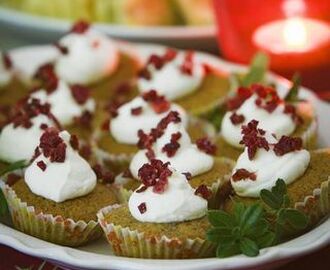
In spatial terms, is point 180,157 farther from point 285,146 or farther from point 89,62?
point 89,62

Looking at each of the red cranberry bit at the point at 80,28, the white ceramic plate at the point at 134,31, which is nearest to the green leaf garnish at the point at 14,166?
the red cranberry bit at the point at 80,28

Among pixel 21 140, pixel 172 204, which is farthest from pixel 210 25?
pixel 172 204

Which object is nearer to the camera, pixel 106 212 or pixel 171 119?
pixel 106 212

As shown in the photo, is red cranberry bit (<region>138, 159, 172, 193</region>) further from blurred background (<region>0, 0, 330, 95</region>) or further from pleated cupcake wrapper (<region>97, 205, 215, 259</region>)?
blurred background (<region>0, 0, 330, 95</region>)

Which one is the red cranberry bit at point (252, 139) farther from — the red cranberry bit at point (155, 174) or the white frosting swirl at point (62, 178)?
the white frosting swirl at point (62, 178)

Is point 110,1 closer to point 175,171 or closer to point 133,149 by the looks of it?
point 133,149

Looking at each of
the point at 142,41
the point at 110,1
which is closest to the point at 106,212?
the point at 142,41
